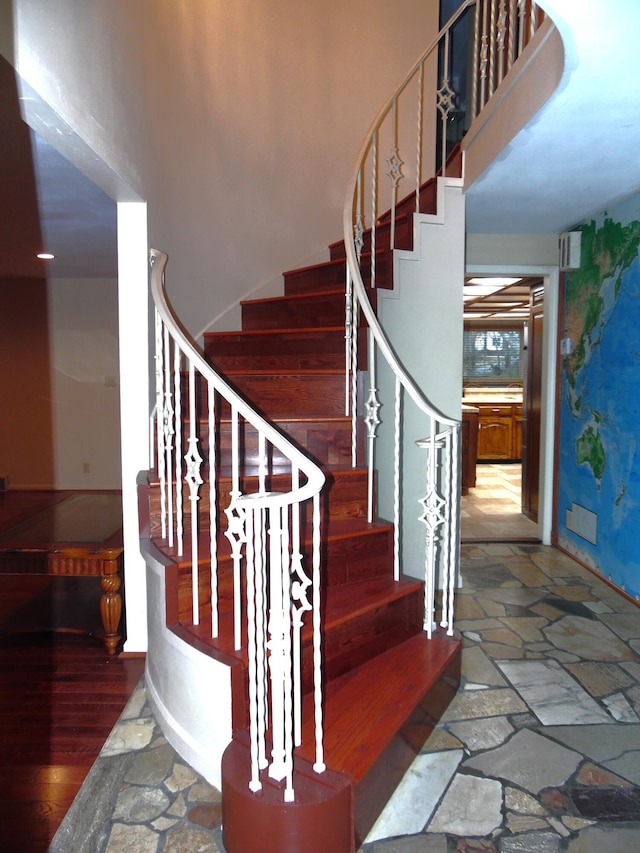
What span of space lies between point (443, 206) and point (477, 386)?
18.7ft

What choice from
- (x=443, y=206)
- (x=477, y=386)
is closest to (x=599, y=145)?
(x=443, y=206)

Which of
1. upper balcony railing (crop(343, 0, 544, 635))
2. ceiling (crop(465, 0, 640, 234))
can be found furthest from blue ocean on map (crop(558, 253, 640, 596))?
upper balcony railing (crop(343, 0, 544, 635))

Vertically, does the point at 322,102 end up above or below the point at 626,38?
above

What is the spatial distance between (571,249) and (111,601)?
142 inches

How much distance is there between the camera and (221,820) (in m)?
1.62

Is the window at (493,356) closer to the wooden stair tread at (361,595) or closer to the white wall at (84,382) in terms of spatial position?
the white wall at (84,382)

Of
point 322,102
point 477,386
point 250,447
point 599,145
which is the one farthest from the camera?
point 477,386

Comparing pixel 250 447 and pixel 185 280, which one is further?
pixel 185 280

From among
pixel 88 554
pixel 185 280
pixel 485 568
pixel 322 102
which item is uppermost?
pixel 322 102

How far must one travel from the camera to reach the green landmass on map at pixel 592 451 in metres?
3.67

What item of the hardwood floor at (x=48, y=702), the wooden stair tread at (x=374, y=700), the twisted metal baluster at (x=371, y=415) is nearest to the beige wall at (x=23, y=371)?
the hardwood floor at (x=48, y=702)

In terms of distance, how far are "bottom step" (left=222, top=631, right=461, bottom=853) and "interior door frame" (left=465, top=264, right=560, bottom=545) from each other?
2.57 m

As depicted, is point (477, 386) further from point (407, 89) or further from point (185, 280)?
point (185, 280)

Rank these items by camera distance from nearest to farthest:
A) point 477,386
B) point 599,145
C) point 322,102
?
point 599,145
point 322,102
point 477,386
